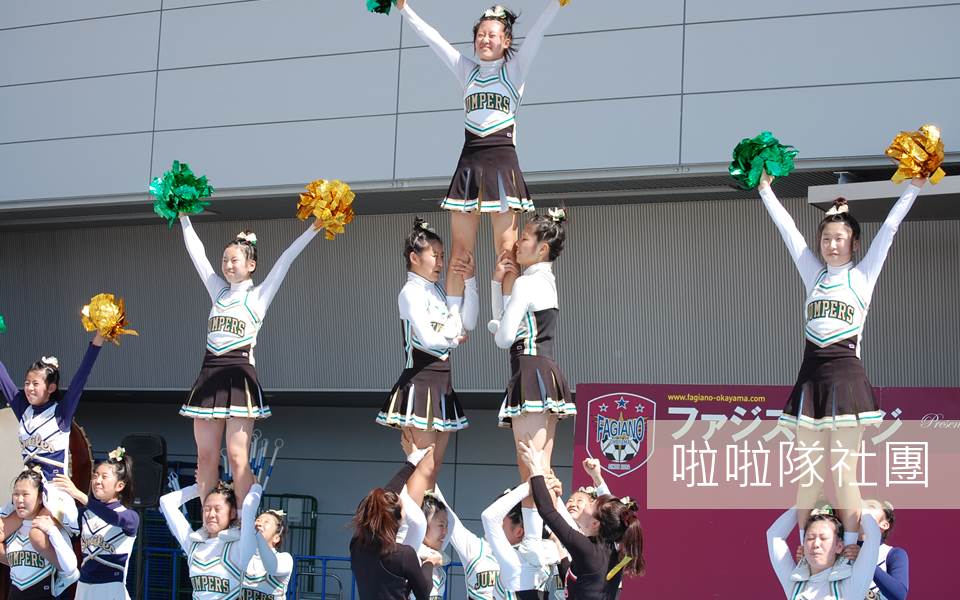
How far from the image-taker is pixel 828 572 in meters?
5.26

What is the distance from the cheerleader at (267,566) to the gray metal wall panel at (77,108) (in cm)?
512

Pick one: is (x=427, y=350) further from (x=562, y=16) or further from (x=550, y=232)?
(x=562, y=16)

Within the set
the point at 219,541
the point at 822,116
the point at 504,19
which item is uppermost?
the point at 822,116

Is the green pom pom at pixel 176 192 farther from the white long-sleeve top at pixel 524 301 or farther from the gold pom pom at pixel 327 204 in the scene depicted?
the white long-sleeve top at pixel 524 301

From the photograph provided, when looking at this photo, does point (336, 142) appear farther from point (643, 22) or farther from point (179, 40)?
point (643, 22)

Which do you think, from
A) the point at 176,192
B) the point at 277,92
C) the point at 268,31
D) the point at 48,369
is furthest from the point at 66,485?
the point at 268,31

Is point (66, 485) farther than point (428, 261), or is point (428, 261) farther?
point (66, 485)

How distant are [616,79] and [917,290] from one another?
2561 millimetres

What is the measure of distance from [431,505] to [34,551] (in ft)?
7.31

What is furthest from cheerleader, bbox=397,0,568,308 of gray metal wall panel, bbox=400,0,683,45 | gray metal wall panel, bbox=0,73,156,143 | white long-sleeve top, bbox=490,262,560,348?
gray metal wall panel, bbox=0,73,156,143

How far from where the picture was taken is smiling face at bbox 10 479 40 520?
661 centimetres

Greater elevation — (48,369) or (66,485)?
(48,369)

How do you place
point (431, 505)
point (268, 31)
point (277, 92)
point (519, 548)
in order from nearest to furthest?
point (519, 548) < point (431, 505) < point (277, 92) < point (268, 31)

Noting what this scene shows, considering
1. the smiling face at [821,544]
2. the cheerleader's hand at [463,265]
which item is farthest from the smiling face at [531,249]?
the smiling face at [821,544]
